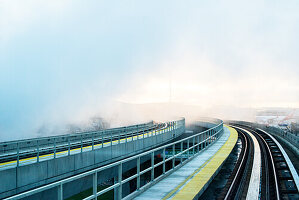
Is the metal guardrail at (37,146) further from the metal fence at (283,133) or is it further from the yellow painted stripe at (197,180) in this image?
the metal fence at (283,133)

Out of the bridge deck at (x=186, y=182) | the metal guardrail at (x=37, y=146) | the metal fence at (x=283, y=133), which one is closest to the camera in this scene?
the bridge deck at (x=186, y=182)

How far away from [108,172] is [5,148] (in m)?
6.65

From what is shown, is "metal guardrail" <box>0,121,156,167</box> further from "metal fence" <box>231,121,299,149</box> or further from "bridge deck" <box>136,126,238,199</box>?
"metal fence" <box>231,121,299,149</box>

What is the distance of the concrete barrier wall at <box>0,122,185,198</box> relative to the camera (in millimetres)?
12742

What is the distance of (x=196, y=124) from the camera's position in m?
63.3

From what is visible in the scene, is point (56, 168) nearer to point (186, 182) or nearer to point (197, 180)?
point (186, 182)

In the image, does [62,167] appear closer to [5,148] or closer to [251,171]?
[5,148]

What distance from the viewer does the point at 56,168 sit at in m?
15.5

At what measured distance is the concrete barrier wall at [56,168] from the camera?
12.7 metres

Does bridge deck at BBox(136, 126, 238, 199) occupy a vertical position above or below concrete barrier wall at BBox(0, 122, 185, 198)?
above

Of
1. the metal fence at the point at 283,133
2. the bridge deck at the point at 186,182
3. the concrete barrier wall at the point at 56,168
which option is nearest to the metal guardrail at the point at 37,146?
the concrete barrier wall at the point at 56,168

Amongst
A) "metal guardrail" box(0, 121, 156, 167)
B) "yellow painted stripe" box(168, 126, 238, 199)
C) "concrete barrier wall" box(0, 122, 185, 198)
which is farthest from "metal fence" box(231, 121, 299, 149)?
"metal guardrail" box(0, 121, 156, 167)

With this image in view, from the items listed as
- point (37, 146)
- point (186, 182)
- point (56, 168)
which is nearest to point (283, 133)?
point (186, 182)

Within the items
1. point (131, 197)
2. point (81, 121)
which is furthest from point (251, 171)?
point (81, 121)
